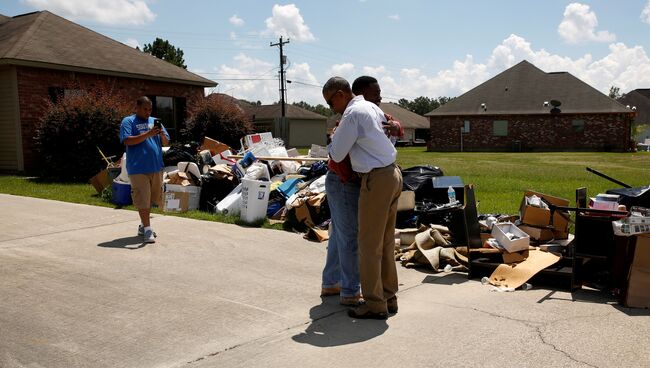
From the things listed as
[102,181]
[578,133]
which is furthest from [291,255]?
[578,133]

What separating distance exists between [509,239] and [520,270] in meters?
0.46

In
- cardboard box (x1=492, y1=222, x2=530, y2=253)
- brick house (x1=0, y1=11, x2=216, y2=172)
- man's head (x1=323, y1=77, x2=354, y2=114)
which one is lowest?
cardboard box (x1=492, y1=222, x2=530, y2=253)

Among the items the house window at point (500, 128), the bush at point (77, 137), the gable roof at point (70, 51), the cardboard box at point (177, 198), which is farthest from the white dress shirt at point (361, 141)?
the house window at point (500, 128)

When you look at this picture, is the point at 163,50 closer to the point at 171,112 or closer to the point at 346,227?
the point at 171,112

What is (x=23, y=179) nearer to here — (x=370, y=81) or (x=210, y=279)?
(x=210, y=279)

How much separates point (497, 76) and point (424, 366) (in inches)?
2000

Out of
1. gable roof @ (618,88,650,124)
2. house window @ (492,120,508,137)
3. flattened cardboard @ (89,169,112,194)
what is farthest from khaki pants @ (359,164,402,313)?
gable roof @ (618,88,650,124)

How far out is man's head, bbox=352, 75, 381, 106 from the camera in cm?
526

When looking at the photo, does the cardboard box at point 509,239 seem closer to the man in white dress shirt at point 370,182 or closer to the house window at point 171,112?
the man in white dress shirt at point 370,182

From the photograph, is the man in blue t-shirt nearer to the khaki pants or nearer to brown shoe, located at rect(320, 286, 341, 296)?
brown shoe, located at rect(320, 286, 341, 296)

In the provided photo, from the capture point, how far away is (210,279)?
5.96m

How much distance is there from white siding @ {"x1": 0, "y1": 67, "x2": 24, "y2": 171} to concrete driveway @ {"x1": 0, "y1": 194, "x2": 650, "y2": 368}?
1267 centimetres

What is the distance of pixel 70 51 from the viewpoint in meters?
20.2

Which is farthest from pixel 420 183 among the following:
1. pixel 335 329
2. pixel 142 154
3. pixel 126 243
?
pixel 335 329
